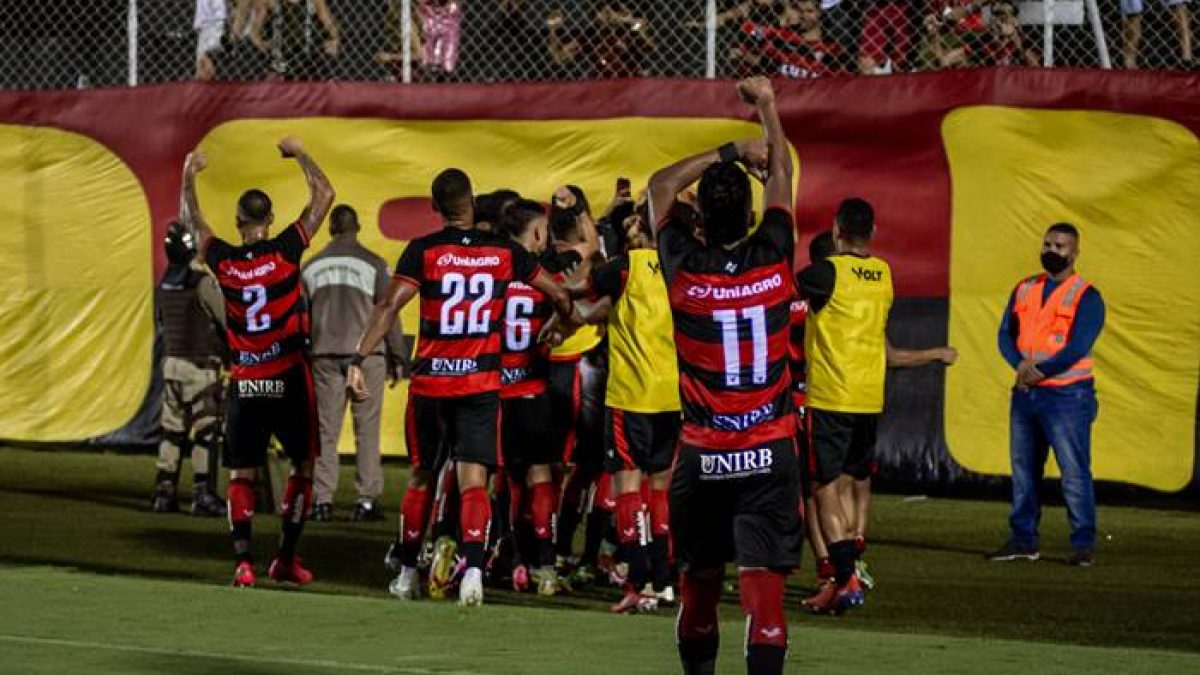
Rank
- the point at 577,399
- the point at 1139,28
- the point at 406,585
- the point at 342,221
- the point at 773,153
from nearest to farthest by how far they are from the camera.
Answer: the point at 773,153, the point at 406,585, the point at 577,399, the point at 342,221, the point at 1139,28

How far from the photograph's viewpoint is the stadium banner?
19.3m

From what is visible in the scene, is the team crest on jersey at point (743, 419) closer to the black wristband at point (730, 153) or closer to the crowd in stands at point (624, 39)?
the black wristband at point (730, 153)

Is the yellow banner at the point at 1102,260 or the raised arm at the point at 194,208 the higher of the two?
the raised arm at the point at 194,208

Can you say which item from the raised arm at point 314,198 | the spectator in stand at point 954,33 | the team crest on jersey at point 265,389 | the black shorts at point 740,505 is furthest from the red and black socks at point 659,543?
the spectator in stand at point 954,33

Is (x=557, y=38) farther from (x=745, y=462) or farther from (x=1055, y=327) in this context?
(x=745, y=462)

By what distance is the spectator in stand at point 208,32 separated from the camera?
2253 cm

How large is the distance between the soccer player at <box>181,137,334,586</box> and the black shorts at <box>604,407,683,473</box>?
1846mm

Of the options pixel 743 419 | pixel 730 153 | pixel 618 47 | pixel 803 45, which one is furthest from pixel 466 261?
pixel 618 47

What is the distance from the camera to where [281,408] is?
546 inches

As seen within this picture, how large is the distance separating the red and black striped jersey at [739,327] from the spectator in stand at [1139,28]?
38.3 feet

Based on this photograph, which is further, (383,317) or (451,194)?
(451,194)

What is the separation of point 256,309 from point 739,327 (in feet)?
18.3

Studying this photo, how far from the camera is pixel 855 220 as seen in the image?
1352 centimetres

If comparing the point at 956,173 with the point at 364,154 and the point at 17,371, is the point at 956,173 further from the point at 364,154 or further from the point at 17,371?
the point at 17,371
